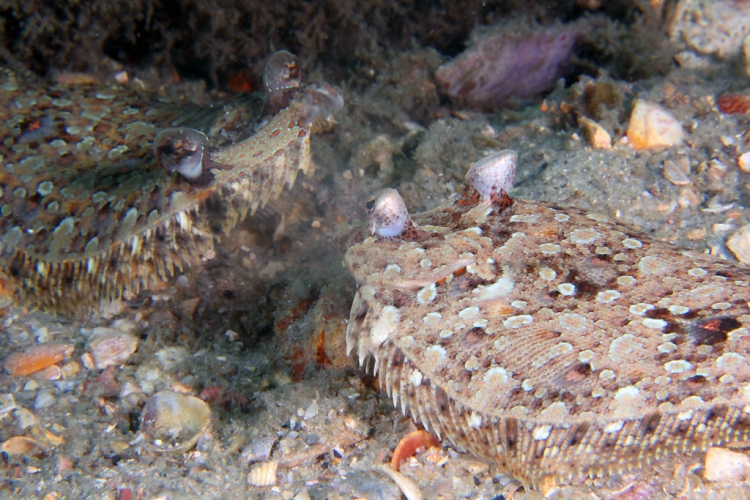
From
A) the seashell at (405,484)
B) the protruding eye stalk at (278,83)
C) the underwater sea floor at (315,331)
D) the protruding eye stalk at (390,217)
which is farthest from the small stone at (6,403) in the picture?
the protruding eye stalk at (278,83)

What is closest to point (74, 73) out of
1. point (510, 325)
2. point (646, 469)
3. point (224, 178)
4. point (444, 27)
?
point (224, 178)

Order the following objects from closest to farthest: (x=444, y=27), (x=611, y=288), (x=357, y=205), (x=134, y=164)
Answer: (x=611, y=288), (x=134, y=164), (x=357, y=205), (x=444, y=27)

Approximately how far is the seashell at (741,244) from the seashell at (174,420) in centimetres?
366

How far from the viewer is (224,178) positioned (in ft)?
9.52

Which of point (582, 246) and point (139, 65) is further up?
point (139, 65)

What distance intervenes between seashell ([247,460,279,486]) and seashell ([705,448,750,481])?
197 centimetres

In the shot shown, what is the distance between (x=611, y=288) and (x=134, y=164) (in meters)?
3.09

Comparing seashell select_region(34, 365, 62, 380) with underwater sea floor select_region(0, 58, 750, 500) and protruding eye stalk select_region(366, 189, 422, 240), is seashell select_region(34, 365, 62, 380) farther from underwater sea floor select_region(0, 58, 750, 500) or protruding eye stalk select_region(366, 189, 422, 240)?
protruding eye stalk select_region(366, 189, 422, 240)

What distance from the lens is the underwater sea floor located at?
7.25 ft

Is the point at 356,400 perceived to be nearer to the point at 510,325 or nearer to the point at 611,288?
the point at 510,325

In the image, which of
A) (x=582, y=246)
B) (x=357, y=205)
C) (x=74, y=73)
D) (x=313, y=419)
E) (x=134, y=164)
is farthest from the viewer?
(x=74, y=73)

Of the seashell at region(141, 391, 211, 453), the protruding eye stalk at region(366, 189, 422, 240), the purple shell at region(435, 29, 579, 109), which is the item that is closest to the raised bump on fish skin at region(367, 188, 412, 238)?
the protruding eye stalk at region(366, 189, 422, 240)

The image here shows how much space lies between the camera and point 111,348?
2963 mm

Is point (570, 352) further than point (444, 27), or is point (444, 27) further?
point (444, 27)
